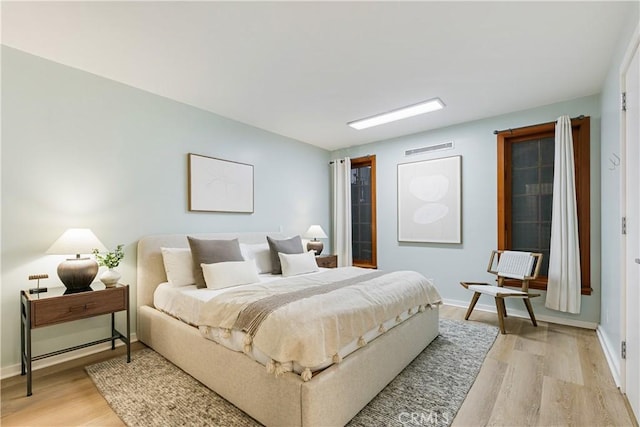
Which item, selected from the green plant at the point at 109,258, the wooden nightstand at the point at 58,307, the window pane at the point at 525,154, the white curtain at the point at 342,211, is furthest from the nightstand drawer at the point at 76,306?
the window pane at the point at 525,154

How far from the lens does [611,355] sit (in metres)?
2.49

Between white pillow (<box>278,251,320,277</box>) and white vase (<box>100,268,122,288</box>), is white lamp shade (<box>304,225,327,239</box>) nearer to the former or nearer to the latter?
white pillow (<box>278,251,320,277</box>)

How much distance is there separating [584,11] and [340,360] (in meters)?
2.76

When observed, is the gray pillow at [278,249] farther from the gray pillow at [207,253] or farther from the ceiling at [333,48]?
the ceiling at [333,48]

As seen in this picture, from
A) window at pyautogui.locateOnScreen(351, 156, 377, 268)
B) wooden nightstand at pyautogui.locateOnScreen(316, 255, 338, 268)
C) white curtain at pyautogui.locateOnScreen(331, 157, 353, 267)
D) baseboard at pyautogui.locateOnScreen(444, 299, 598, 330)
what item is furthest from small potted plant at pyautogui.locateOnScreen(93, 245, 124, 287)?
baseboard at pyautogui.locateOnScreen(444, 299, 598, 330)

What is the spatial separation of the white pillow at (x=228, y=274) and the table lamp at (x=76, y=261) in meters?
0.86

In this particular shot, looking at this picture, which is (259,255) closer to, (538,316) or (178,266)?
(178,266)

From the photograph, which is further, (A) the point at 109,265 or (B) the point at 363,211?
(B) the point at 363,211

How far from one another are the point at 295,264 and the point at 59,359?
224 cm

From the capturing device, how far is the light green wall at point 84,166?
2.36 meters

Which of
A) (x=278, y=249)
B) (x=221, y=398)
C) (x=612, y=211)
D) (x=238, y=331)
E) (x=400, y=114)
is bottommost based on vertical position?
(x=221, y=398)

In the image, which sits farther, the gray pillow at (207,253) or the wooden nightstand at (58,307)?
the gray pillow at (207,253)

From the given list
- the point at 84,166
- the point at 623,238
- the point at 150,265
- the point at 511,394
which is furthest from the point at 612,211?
the point at 84,166

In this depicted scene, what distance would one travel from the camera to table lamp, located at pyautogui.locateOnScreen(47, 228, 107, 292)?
2328 mm
